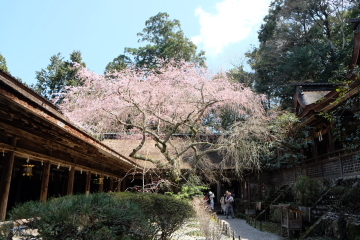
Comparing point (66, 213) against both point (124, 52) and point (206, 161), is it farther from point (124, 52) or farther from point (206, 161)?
point (124, 52)

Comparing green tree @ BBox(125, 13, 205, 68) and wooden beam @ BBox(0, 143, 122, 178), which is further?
green tree @ BBox(125, 13, 205, 68)

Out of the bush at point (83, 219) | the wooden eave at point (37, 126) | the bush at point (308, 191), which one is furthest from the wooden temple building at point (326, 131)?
the wooden eave at point (37, 126)

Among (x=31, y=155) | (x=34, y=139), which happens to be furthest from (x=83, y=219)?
(x=31, y=155)

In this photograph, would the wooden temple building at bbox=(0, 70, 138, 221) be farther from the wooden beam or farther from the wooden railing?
the wooden railing

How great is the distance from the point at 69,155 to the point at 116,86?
3.87 m

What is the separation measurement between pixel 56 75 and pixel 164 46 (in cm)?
1158

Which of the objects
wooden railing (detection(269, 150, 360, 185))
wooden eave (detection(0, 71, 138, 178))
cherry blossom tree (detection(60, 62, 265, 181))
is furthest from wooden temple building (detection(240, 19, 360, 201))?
wooden eave (detection(0, 71, 138, 178))

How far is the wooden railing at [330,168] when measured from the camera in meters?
9.86

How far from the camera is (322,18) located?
81.8 ft

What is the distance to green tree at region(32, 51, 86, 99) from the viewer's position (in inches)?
1154

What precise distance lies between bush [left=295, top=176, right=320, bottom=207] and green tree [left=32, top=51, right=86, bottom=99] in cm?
2347

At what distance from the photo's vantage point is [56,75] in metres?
29.6

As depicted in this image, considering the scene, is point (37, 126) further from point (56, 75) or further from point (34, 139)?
point (56, 75)

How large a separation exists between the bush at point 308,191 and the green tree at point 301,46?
12344 mm
